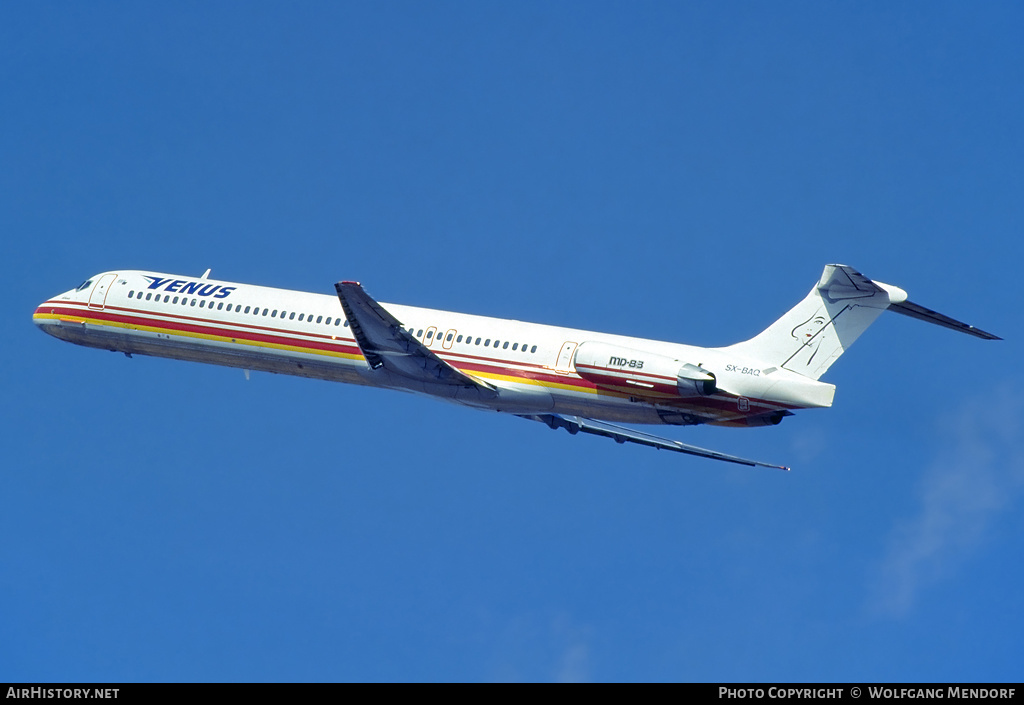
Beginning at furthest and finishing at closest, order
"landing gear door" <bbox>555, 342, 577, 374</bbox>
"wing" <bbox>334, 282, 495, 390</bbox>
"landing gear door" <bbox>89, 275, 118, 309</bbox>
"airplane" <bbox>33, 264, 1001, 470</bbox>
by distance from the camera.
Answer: "landing gear door" <bbox>89, 275, 118, 309</bbox>, "landing gear door" <bbox>555, 342, 577, 374</bbox>, "wing" <bbox>334, 282, 495, 390</bbox>, "airplane" <bbox>33, 264, 1001, 470</bbox>

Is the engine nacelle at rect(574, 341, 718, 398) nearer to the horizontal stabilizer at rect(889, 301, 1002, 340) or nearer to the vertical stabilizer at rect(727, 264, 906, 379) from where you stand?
the vertical stabilizer at rect(727, 264, 906, 379)

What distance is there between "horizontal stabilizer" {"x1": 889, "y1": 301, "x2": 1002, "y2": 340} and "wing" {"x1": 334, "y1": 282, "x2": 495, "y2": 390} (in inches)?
446

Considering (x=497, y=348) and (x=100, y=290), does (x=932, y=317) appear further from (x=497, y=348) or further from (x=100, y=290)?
(x=100, y=290)

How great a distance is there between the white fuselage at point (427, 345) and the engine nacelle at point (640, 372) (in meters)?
0.05

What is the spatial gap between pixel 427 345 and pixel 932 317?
14.3m

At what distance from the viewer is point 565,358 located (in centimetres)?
3741

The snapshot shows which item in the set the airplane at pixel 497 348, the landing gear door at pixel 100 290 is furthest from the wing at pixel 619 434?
the landing gear door at pixel 100 290

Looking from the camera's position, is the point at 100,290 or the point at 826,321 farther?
the point at 100,290

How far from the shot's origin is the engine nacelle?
3491cm

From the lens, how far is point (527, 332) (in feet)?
127

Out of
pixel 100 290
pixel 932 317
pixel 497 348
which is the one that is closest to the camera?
pixel 932 317

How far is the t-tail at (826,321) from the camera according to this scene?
33938 millimetres

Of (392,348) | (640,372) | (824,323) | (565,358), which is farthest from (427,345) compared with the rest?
(824,323)

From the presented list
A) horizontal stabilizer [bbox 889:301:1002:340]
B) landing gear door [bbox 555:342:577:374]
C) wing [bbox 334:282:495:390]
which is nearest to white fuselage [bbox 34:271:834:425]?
landing gear door [bbox 555:342:577:374]
